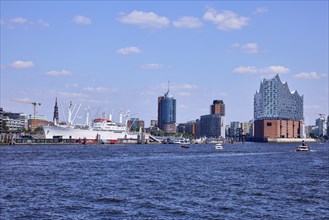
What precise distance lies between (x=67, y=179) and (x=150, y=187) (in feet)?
34.1

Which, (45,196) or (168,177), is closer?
(45,196)

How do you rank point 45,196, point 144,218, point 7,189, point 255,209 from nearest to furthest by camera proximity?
point 144,218 → point 255,209 → point 45,196 → point 7,189

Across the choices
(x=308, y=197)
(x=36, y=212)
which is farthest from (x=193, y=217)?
(x=308, y=197)

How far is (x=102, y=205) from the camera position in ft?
118

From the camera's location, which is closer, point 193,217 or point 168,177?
point 193,217

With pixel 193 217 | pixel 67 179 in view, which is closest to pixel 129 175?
pixel 67 179

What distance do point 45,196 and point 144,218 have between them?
37.3ft

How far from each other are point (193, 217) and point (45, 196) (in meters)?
13.2

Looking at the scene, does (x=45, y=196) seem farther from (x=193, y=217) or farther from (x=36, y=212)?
(x=193, y=217)

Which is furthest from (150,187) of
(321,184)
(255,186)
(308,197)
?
(321,184)

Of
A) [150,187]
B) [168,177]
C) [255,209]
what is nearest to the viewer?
[255,209]

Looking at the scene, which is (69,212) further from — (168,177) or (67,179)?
(168,177)

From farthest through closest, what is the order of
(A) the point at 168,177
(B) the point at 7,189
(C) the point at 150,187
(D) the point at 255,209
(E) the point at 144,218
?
1. (A) the point at 168,177
2. (C) the point at 150,187
3. (B) the point at 7,189
4. (D) the point at 255,209
5. (E) the point at 144,218

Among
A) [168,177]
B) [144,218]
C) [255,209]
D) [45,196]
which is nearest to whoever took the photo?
[144,218]
